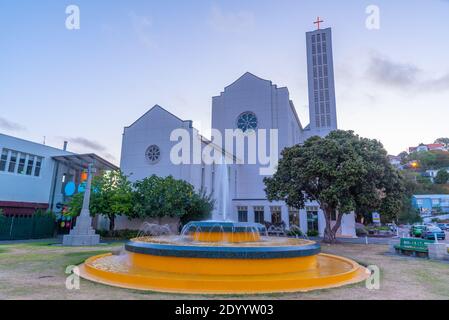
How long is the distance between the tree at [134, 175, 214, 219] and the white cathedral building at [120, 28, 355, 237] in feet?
12.4

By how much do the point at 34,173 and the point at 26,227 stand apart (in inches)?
228

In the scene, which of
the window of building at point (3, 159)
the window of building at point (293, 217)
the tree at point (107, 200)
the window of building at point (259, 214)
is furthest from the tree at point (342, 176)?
the window of building at point (3, 159)

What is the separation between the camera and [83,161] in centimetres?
3192

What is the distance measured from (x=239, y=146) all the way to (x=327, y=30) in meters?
20.4

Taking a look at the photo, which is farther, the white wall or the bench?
the white wall

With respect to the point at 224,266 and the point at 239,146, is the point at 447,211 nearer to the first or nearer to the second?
the point at 239,146

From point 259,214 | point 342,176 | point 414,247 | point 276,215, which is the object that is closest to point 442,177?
point 276,215

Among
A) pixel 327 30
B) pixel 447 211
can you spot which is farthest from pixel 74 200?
pixel 447 211

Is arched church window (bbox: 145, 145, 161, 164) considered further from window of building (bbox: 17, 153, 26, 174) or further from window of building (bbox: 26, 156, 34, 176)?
window of building (bbox: 17, 153, 26, 174)

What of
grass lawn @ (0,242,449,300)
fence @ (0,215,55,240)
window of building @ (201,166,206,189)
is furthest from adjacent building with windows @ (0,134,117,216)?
grass lawn @ (0,242,449,300)

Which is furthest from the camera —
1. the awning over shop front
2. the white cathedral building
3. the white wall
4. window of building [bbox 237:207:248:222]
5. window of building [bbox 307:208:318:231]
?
window of building [bbox 237:207:248:222]

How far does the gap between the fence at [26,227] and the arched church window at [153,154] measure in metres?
11.3

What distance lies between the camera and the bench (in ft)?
48.9

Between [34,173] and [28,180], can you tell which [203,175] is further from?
[28,180]
